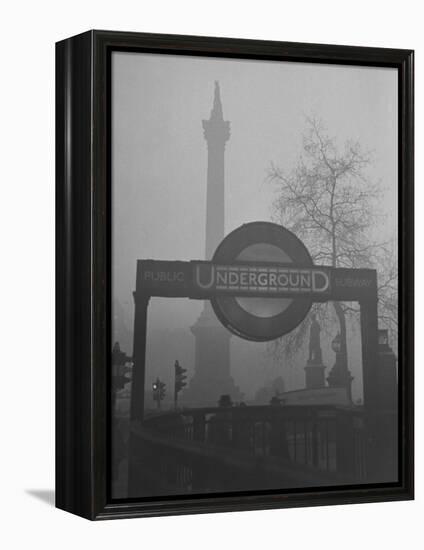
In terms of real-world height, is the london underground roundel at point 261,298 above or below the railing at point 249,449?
above

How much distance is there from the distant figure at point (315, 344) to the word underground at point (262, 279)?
0.20 m

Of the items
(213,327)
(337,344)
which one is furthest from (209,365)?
(337,344)

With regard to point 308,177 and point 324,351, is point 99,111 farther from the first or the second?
point 324,351

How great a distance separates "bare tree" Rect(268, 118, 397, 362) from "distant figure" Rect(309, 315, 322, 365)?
0.05 metres

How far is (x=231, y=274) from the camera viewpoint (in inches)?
343

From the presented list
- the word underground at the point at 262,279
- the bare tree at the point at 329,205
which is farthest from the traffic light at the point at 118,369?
the bare tree at the point at 329,205

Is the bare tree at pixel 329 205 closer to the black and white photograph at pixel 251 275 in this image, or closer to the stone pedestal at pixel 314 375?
the black and white photograph at pixel 251 275

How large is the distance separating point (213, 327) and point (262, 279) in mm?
390

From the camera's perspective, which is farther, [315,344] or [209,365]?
[315,344]

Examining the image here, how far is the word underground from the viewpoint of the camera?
866cm

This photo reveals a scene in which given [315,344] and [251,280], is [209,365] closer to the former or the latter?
[251,280]

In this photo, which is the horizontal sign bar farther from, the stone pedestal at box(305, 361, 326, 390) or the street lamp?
the stone pedestal at box(305, 361, 326, 390)

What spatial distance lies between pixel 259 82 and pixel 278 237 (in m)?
0.86

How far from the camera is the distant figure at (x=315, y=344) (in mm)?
8883
